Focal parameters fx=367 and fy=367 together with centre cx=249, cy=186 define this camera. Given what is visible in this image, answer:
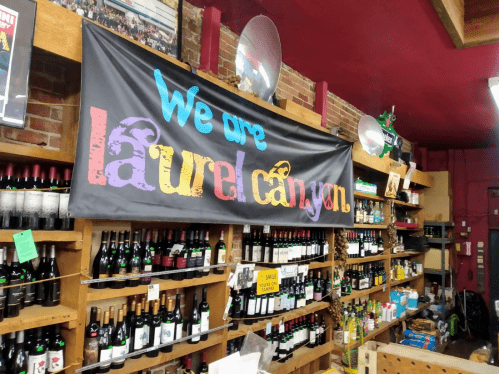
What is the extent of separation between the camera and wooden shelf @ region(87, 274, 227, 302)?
188 centimetres

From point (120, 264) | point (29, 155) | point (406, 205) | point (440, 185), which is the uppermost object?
point (440, 185)

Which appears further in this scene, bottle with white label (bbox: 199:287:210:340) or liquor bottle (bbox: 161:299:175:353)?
bottle with white label (bbox: 199:287:210:340)

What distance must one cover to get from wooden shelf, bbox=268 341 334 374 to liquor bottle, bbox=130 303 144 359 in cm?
126

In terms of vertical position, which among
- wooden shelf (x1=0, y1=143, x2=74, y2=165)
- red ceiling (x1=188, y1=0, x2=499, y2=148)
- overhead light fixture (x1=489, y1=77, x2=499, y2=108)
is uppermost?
red ceiling (x1=188, y1=0, x2=499, y2=148)

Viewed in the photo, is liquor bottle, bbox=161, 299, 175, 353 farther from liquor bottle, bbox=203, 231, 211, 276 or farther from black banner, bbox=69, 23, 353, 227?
black banner, bbox=69, 23, 353, 227

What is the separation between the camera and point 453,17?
275 cm

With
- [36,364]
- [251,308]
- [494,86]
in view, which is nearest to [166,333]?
[36,364]

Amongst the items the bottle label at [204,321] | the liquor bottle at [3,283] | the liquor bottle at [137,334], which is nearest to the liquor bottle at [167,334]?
the liquor bottle at [137,334]

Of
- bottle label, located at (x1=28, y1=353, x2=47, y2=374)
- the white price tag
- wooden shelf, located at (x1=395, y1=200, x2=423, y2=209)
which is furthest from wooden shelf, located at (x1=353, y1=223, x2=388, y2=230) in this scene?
bottle label, located at (x1=28, y1=353, x2=47, y2=374)

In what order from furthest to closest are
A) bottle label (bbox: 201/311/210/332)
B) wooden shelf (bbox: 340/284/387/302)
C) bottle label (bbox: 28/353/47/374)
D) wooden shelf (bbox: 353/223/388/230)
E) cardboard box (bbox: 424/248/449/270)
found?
cardboard box (bbox: 424/248/449/270) < wooden shelf (bbox: 353/223/388/230) < wooden shelf (bbox: 340/284/387/302) < bottle label (bbox: 201/311/210/332) < bottle label (bbox: 28/353/47/374)

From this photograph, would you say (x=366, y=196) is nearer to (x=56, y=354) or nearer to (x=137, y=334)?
(x=137, y=334)

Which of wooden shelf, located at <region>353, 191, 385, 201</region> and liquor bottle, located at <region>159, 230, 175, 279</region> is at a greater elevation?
wooden shelf, located at <region>353, 191, 385, 201</region>

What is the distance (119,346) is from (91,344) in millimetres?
147

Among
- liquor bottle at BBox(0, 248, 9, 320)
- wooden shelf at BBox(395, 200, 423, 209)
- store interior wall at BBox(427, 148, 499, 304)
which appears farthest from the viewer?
store interior wall at BBox(427, 148, 499, 304)
